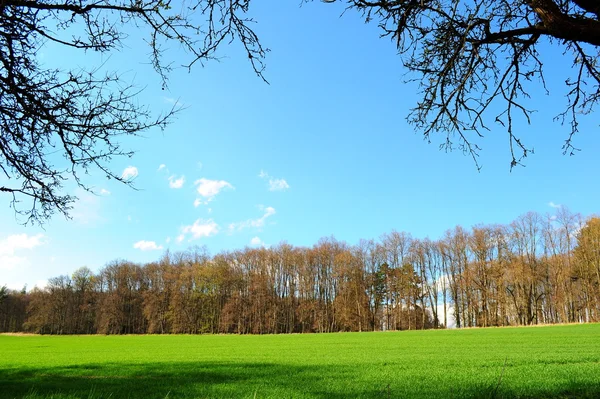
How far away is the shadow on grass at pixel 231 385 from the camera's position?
7637 mm

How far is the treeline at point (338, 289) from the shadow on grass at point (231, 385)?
→ 58.1 m

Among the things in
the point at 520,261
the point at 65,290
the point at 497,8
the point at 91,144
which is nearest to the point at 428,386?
the point at 497,8

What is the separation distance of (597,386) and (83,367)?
670 inches

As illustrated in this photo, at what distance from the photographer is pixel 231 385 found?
33.0ft

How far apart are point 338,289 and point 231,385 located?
2603 inches

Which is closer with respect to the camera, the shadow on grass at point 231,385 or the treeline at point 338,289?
the shadow on grass at point 231,385

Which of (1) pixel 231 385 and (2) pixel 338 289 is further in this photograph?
(2) pixel 338 289

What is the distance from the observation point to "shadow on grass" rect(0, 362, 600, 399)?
7.64 metres

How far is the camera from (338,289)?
74375 millimetres

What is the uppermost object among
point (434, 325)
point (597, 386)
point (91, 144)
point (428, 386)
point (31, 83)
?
point (31, 83)

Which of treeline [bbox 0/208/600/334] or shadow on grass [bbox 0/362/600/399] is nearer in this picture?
shadow on grass [bbox 0/362/600/399]

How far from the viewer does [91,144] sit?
186 inches

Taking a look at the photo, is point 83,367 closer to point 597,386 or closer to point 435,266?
Answer: point 597,386

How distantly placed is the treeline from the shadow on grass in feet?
190
